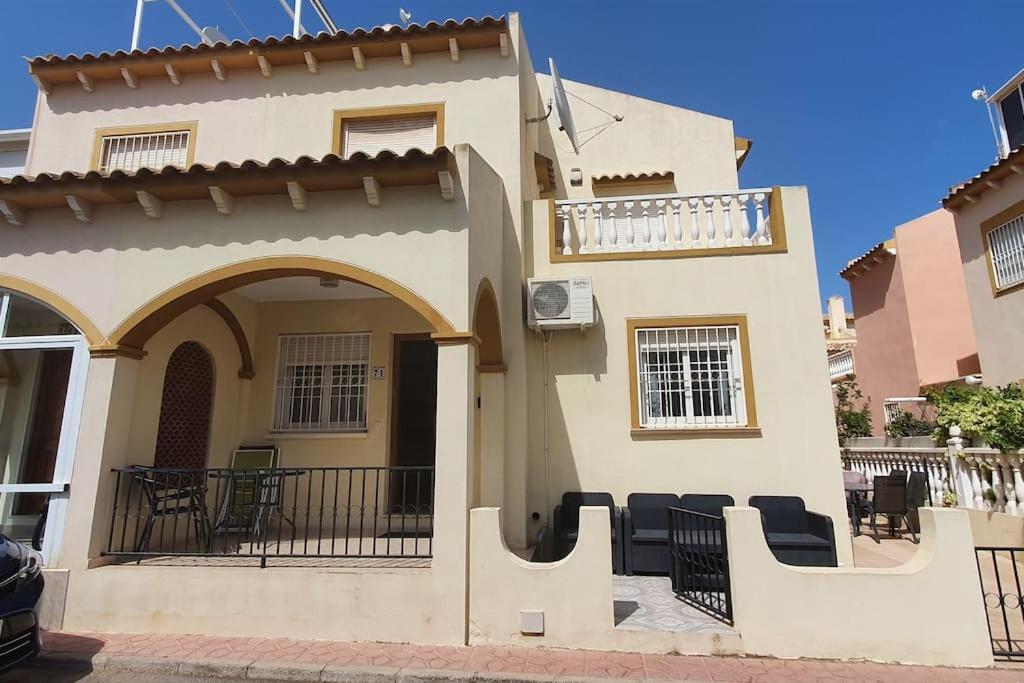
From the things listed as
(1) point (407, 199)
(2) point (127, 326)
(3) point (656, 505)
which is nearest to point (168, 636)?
(2) point (127, 326)

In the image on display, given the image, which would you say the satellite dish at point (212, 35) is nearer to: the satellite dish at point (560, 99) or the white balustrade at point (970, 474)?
the satellite dish at point (560, 99)

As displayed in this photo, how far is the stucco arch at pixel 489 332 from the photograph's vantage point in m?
6.42

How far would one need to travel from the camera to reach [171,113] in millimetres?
8617

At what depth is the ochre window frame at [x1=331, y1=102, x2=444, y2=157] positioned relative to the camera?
809 centimetres

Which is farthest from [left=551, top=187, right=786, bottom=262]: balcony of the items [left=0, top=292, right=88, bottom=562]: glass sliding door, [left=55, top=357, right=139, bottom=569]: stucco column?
[left=0, top=292, right=88, bottom=562]: glass sliding door

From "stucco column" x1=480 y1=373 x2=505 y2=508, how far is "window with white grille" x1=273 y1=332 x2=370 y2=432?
7.18ft

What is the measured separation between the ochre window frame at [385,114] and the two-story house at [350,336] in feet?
0.16

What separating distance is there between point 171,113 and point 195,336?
13.2ft

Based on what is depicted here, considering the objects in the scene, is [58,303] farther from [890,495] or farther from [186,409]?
[890,495]

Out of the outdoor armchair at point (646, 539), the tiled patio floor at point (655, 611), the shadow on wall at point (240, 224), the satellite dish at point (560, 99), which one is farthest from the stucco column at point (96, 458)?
the satellite dish at point (560, 99)

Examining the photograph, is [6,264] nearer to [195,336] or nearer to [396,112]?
[195,336]

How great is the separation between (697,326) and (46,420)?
26.8ft

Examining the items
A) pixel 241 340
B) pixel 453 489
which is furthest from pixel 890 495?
pixel 241 340

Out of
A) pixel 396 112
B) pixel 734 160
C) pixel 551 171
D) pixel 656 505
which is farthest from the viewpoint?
pixel 734 160
